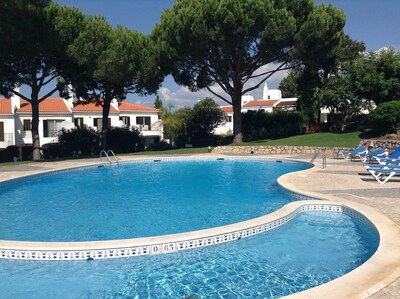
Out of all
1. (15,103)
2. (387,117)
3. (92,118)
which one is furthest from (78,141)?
(387,117)

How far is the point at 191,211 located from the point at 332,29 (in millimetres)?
24321

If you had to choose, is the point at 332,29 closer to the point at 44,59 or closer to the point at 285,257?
the point at 44,59

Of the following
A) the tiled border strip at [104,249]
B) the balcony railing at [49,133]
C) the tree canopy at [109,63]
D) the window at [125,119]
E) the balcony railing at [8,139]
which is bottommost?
the tiled border strip at [104,249]

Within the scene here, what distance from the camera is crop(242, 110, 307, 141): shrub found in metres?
34.7

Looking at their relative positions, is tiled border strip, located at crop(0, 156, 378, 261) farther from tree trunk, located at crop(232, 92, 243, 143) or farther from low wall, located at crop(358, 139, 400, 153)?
tree trunk, located at crop(232, 92, 243, 143)

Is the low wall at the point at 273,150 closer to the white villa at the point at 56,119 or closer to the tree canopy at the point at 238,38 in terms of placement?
the tree canopy at the point at 238,38

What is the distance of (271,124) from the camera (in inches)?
1414

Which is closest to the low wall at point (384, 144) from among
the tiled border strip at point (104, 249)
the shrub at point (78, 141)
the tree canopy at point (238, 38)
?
the tree canopy at point (238, 38)

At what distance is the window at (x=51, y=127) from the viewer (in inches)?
1549

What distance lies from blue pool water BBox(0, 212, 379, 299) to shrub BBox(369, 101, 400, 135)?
18.6 metres

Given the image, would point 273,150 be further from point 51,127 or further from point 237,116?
point 51,127

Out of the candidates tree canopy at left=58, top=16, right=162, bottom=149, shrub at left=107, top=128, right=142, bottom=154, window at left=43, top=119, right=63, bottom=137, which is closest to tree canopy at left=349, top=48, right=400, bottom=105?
tree canopy at left=58, top=16, right=162, bottom=149

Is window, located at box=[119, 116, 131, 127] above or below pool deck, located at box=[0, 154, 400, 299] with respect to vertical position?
above

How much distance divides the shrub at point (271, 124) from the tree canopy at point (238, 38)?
377 centimetres
